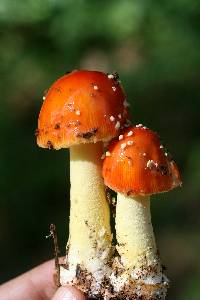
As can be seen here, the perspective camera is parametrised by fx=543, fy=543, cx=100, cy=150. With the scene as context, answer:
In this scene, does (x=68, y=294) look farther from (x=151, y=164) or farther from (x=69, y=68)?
(x=69, y=68)

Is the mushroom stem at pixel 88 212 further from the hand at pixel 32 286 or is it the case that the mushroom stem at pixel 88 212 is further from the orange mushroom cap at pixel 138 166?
the hand at pixel 32 286

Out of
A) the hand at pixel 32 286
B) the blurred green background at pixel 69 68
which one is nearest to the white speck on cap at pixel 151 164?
the hand at pixel 32 286

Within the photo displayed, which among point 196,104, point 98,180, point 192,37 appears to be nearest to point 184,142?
point 196,104

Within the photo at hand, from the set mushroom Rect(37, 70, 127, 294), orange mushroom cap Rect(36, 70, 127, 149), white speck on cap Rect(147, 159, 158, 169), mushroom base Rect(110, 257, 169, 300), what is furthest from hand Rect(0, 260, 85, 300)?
white speck on cap Rect(147, 159, 158, 169)

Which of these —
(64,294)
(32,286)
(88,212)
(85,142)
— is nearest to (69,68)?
(32,286)

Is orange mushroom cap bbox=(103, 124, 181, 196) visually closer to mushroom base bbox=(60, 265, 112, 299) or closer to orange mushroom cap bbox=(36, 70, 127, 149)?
orange mushroom cap bbox=(36, 70, 127, 149)
